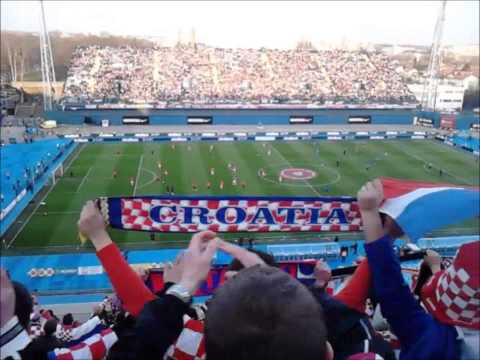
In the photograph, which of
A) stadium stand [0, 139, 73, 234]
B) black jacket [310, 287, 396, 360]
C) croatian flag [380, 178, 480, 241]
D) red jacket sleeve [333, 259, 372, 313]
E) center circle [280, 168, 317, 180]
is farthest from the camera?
center circle [280, 168, 317, 180]

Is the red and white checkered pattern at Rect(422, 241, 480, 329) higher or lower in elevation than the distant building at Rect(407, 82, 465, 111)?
higher

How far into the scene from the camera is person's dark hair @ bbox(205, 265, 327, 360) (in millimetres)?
1581

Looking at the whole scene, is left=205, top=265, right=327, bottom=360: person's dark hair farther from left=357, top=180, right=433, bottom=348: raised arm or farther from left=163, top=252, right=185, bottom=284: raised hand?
left=163, top=252, right=185, bottom=284: raised hand

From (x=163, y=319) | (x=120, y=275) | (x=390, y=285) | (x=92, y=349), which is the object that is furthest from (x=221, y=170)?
(x=163, y=319)

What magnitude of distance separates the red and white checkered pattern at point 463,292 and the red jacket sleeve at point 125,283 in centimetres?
166

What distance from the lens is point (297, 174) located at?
3188 centimetres

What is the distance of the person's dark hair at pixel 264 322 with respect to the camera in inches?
62.2

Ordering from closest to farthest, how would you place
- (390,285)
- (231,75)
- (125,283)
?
(390,285) → (125,283) → (231,75)

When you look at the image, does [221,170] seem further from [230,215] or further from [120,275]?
[120,275]

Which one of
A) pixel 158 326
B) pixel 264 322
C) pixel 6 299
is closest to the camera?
pixel 264 322

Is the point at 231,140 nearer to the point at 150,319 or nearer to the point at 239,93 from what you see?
the point at 239,93

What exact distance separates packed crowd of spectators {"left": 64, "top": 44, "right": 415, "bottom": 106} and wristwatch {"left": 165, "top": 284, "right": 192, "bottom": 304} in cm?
6048

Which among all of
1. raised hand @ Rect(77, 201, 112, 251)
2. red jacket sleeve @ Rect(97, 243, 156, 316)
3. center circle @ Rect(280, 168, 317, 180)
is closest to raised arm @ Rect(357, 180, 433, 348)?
red jacket sleeve @ Rect(97, 243, 156, 316)

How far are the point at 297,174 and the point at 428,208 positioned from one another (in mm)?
27919
